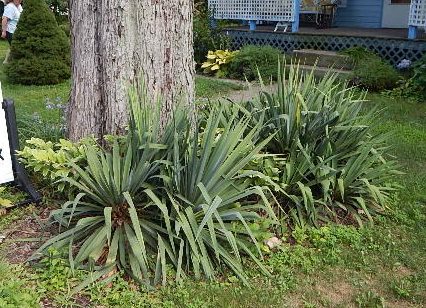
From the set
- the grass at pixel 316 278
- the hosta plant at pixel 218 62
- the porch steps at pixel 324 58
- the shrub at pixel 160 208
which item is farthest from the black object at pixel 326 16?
the shrub at pixel 160 208

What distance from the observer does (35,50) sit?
10008 millimetres

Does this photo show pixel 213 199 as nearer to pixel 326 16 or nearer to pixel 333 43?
pixel 333 43

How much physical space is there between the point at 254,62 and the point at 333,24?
16.2ft

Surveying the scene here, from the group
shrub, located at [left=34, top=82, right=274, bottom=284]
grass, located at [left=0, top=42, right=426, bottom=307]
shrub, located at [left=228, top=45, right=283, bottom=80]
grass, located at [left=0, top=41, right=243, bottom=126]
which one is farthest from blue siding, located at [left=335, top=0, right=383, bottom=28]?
shrub, located at [left=34, top=82, right=274, bottom=284]

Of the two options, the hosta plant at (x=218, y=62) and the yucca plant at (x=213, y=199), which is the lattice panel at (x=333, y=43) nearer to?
the hosta plant at (x=218, y=62)

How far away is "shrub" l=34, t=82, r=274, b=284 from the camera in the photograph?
3166 mm

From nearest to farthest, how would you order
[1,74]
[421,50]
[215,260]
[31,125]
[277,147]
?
1. [215,260]
2. [277,147]
3. [31,125]
4. [421,50]
5. [1,74]

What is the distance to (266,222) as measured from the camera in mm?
3574

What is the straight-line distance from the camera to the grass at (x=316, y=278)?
2.99 metres

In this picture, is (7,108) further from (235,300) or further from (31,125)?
(235,300)

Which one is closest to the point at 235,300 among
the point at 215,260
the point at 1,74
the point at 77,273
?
the point at 215,260

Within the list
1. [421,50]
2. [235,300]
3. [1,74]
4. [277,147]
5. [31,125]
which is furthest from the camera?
[1,74]

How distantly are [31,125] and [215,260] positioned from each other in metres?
2.52

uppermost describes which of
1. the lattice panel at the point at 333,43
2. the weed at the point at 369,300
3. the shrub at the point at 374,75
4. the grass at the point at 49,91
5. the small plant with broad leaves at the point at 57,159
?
the lattice panel at the point at 333,43
